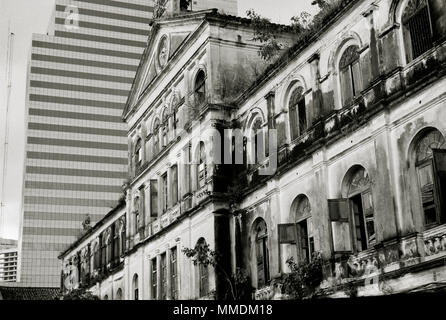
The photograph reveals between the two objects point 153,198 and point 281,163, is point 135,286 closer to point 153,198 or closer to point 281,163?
point 153,198

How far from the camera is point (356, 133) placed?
19719 millimetres

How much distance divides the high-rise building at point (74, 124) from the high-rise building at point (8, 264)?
3.71m

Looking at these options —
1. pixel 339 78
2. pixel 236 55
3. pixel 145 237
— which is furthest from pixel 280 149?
pixel 145 237

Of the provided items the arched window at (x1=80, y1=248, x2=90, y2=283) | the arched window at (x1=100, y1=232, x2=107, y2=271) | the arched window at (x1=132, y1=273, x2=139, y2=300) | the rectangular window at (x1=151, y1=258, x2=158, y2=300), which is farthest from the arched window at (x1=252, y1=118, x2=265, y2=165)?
the arched window at (x1=80, y1=248, x2=90, y2=283)

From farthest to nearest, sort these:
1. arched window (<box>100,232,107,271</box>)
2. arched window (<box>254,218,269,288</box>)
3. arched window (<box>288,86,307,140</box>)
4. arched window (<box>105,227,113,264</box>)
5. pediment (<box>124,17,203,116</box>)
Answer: arched window (<box>100,232,107,271</box>) < arched window (<box>105,227,113,264</box>) < pediment (<box>124,17,203,116</box>) < arched window (<box>254,218,269,288</box>) < arched window (<box>288,86,307,140</box>)

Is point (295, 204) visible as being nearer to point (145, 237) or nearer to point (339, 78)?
point (339, 78)

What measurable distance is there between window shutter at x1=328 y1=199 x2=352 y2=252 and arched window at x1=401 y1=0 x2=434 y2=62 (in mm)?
4157

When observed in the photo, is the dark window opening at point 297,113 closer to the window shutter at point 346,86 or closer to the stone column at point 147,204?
the window shutter at point 346,86

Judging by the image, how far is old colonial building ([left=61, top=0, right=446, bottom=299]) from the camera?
57.8ft

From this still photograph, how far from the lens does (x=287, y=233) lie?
2238cm

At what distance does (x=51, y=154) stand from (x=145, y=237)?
55.6m

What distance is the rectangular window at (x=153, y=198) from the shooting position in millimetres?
31516

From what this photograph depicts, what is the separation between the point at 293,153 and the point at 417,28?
610cm

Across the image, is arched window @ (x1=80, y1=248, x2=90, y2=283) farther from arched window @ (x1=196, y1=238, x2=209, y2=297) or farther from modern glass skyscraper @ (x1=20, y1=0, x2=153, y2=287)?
modern glass skyscraper @ (x1=20, y1=0, x2=153, y2=287)
